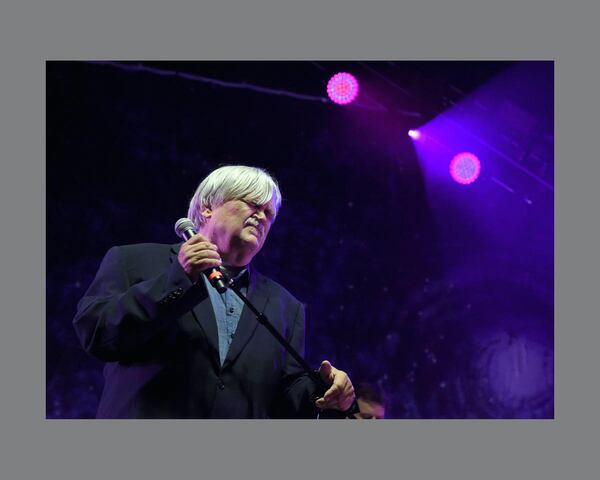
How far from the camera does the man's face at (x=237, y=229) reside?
2.59 m

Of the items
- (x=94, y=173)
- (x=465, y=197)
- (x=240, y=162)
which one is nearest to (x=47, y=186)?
(x=94, y=173)

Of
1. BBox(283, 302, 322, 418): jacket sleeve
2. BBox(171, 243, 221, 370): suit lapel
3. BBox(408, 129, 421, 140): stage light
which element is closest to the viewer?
BBox(171, 243, 221, 370): suit lapel

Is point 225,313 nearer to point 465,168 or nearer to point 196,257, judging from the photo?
point 196,257

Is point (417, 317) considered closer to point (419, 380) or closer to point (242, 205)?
point (419, 380)

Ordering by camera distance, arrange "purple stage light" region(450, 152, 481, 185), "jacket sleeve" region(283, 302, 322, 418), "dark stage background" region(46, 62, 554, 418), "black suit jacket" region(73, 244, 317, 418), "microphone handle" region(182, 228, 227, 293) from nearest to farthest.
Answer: "microphone handle" region(182, 228, 227, 293), "black suit jacket" region(73, 244, 317, 418), "jacket sleeve" region(283, 302, 322, 418), "dark stage background" region(46, 62, 554, 418), "purple stage light" region(450, 152, 481, 185)

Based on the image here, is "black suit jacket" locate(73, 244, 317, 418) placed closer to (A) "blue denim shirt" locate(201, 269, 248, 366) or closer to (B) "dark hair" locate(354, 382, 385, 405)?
(A) "blue denim shirt" locate(201, 269, 248, 366)

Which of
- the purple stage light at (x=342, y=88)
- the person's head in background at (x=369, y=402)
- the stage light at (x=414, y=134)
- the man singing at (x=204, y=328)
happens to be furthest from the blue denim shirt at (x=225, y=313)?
the stage light at (x=414, y=134)

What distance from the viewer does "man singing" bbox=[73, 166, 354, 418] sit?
7.20 feet

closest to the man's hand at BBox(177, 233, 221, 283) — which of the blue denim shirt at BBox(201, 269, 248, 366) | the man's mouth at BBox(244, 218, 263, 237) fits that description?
the blue denim shirt at BBox(201, 269, 248, 366)

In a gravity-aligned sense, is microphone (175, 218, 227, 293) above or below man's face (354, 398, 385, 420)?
above

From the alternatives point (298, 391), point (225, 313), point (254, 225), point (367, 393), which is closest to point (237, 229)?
point (254, 225)

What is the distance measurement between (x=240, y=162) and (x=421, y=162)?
1374mm

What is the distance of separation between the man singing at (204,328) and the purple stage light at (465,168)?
7.97ft

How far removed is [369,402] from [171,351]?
2.27m
